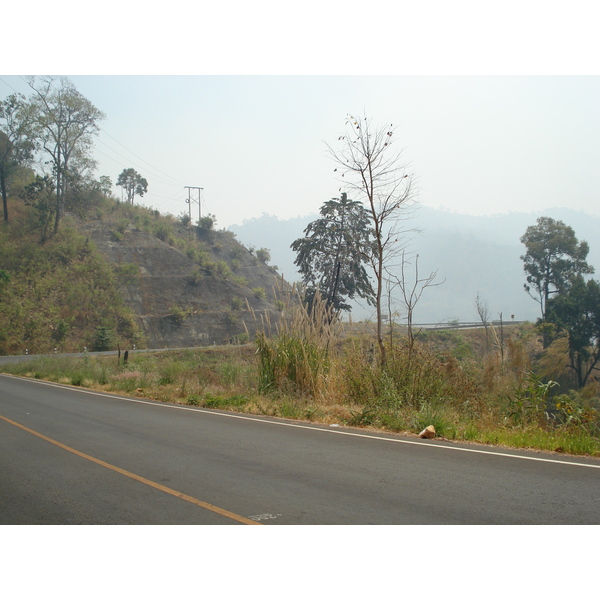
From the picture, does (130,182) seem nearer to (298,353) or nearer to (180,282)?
(180,282)

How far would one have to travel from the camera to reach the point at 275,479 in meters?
6.43

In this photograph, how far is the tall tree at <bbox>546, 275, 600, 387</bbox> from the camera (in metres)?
37.4

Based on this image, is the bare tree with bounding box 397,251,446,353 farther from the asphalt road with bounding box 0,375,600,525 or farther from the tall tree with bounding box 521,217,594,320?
the tall tree with bounding box 521,217,594,320

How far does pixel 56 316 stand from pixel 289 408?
4184 centimetres

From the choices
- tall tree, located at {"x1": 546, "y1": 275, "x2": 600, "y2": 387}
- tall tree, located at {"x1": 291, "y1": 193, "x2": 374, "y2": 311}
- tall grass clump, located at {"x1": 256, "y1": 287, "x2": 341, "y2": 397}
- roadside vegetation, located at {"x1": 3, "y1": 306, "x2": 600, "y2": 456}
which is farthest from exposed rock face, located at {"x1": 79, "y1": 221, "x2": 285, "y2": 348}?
tall grass clump, located at {"x1": 256, "y1": 287, "x2": 341, "y2": 397}

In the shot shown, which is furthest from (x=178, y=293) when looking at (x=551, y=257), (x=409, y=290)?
(x=409, y=290)

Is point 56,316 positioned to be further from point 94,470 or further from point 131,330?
point 94,470

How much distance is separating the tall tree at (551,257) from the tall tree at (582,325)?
10.2 meters

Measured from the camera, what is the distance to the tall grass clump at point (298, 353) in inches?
527

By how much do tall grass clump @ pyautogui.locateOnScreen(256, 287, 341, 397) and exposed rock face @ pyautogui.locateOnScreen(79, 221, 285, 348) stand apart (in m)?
34.7

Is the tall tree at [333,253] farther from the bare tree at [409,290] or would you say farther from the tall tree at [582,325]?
the bare tree at [409,290]

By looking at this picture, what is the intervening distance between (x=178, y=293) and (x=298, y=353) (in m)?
46.5

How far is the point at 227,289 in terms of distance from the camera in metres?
61.6

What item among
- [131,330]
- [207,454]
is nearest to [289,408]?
[207,454]
